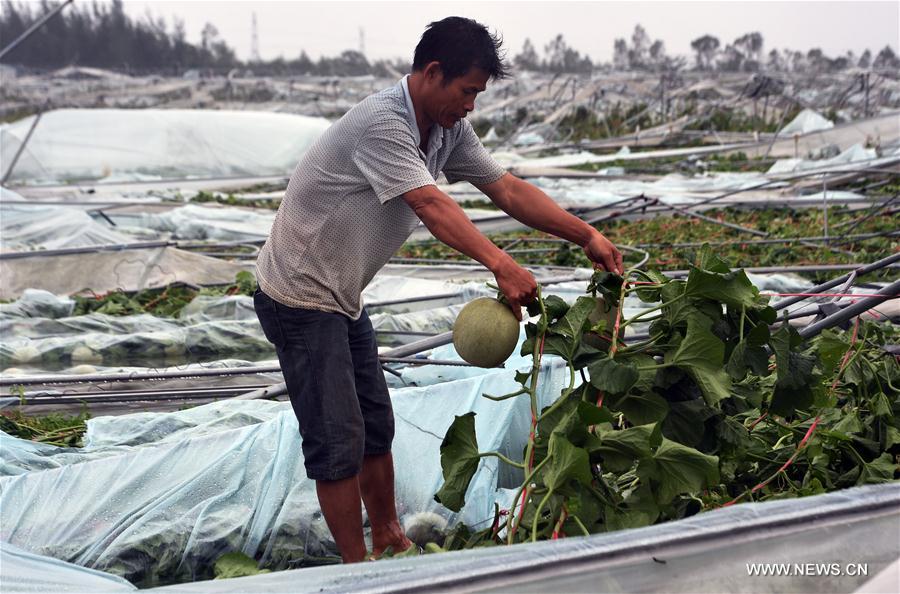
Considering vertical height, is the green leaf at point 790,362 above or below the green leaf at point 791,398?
above

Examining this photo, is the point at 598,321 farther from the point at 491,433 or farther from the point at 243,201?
the point at 243,201

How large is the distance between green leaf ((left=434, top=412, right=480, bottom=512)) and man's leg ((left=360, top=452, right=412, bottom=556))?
2.48 feet

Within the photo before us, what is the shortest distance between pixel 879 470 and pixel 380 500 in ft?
4.68

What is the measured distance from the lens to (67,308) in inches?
242

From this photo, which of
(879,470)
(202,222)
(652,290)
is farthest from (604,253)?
(202,222)

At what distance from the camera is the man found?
242cm

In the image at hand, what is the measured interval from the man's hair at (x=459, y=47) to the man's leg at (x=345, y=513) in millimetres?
1155

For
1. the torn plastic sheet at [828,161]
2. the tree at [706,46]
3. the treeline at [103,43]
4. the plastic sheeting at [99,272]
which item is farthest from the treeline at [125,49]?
the plastic sheeting at [99,272]

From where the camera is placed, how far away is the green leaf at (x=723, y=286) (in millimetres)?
2109

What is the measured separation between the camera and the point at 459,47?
2.39 meters

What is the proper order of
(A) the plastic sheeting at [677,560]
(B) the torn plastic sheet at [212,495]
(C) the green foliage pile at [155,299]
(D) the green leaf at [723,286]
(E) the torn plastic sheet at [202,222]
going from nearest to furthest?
(A) the plastic sheeting at [677,560] → (D) the green leaf at [723,286] → (B) the torn plastic sheet at [212,495] → (C) the green foliage pile at [155,299] → (E) the torn plastic sheet at [202,222]

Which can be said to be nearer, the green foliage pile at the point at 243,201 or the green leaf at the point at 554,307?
the green leaf at the point at 554,307

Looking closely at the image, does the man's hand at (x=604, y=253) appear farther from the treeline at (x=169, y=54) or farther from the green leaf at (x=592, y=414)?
the treeline at (x=169, y=54)

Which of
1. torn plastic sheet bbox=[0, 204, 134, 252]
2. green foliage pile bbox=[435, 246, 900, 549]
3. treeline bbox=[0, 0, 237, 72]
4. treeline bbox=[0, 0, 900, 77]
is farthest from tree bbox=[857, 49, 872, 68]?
green foliage pile bbox=[435, 246, 900, 549]
